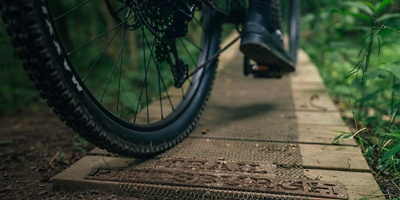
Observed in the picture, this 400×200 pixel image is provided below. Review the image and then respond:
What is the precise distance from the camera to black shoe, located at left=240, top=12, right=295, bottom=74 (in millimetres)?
1776

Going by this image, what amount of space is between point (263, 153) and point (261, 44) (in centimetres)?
A: 52

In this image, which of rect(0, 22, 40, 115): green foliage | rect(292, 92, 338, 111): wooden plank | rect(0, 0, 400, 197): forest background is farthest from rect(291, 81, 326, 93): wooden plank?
rect(0, 22, 40, 115): green foliage

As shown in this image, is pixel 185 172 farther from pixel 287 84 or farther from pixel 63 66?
pixel 287 84

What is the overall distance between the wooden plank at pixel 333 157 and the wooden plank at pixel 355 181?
1.9 inches

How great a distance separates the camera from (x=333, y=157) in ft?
4.95

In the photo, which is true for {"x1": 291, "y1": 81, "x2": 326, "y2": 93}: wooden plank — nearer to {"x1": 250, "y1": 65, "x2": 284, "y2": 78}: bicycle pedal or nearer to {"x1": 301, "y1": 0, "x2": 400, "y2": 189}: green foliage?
{"x1": 301, "y1": 0, "x2": 400, "y2": 189}: green foliage

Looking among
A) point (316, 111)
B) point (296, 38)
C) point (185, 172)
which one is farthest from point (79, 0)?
point (185, 172)

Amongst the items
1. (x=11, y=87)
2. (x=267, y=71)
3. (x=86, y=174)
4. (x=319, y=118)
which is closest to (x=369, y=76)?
(x=319, y=118)

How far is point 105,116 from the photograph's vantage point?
4.19 ft

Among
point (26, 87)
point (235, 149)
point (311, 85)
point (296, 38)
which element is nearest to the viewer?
point (235, 149)

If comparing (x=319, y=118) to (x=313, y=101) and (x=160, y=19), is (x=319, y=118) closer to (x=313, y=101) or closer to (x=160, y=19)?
(x=313, y=101)

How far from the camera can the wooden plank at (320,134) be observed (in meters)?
1.68

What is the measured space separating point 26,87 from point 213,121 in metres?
2.82

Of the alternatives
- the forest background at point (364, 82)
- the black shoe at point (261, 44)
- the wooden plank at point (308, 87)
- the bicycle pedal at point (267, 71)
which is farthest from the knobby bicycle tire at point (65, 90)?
the wooden plank at point (308, 87)
